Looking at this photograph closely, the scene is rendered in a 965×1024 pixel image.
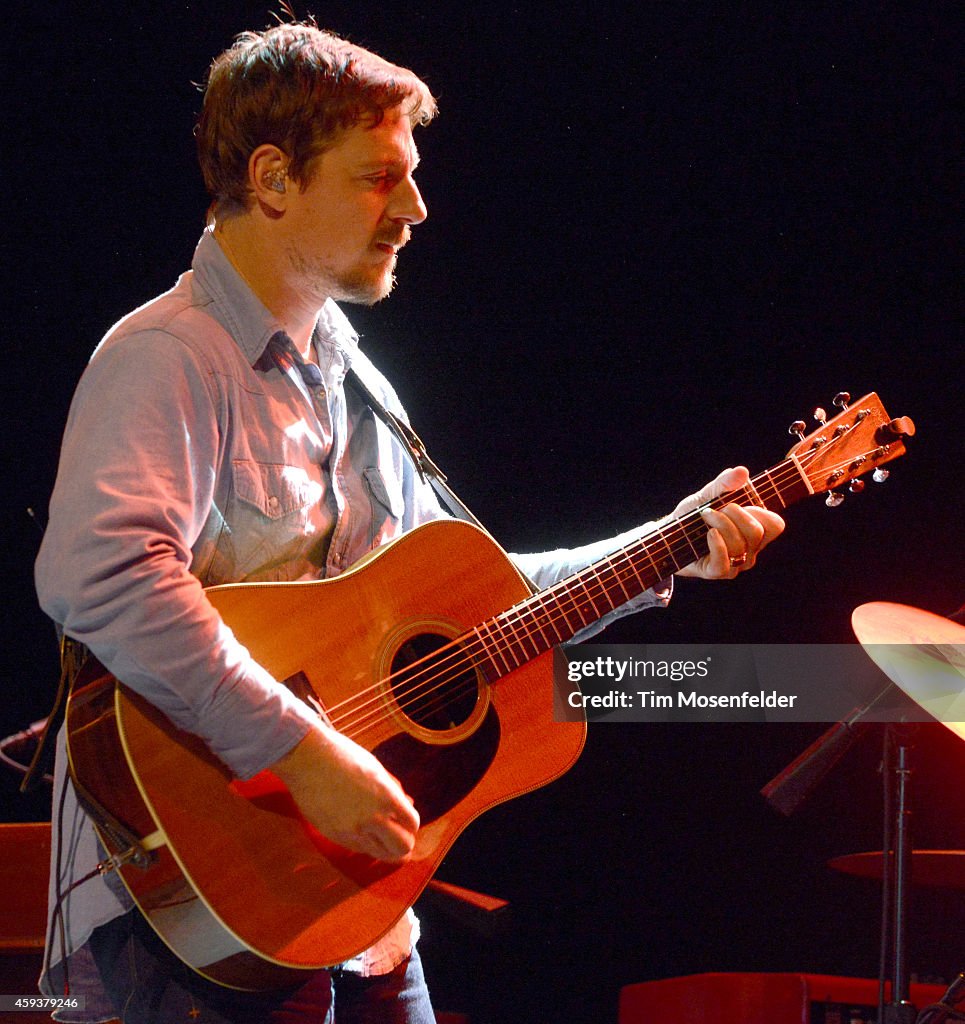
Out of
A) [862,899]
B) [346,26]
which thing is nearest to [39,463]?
[346,26]

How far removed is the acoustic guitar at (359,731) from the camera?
1.42m

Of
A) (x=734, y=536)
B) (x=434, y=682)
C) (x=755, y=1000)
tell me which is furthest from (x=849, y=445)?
(x=755, y=1000)

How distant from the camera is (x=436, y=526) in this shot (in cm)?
179

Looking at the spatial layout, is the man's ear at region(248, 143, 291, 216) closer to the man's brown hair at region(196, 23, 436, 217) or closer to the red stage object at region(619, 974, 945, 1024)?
the man's brown hair at region(196, 23, 436, 217)

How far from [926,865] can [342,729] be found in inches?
64.1

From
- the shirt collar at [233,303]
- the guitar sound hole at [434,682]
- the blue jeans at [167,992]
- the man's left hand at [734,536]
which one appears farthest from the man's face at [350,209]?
the blue jeans at [167,992]

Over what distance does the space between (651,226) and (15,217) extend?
202 cm

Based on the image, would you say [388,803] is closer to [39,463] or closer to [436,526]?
[436,526]

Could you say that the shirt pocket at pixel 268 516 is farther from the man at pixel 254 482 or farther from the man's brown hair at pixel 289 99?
the man's brown hair at pixel 289 99

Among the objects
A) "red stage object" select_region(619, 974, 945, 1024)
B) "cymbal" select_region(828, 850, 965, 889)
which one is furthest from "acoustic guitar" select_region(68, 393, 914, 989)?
"red stage object" select_region(619, 974, 945, 1024)

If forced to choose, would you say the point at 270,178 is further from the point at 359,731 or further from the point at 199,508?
the point at 359,731

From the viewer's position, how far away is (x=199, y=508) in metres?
1.53

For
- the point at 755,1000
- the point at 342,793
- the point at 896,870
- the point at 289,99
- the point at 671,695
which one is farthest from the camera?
the point at 671,695

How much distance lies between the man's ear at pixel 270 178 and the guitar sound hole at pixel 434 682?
2.61ft
